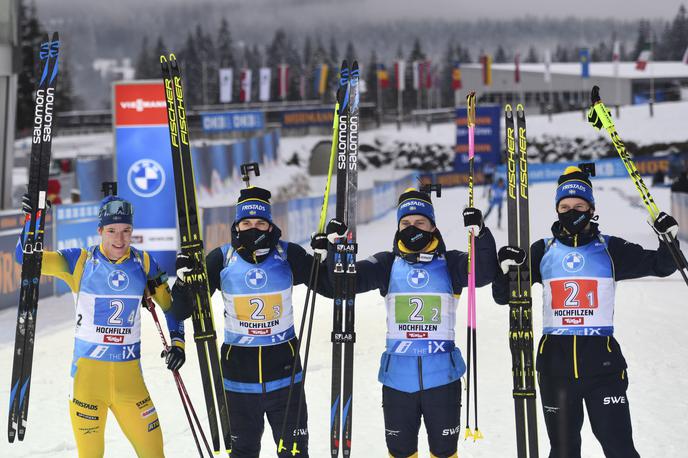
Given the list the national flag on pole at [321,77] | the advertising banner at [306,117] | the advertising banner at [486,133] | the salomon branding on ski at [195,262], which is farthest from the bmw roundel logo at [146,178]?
the national flag on pole at [321,77]

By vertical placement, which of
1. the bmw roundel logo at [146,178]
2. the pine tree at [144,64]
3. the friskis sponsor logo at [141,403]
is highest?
the pine tree at [144,64]

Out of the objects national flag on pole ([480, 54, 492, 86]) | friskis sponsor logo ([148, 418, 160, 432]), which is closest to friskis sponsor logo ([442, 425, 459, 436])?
friskis sponsor logo ([148, 418, 160, 432])

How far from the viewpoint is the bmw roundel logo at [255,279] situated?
4.78m

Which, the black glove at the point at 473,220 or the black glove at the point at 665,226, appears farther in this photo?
the black glove at the point at 665,226

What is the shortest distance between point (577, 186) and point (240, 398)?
2196 millimetres

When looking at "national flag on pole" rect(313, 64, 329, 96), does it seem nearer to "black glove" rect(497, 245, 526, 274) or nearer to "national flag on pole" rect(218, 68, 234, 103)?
"national flag on pole" rect(218, 68, 234, 103)

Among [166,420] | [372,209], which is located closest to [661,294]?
[166,420]

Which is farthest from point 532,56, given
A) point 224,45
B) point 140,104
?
point 140,104

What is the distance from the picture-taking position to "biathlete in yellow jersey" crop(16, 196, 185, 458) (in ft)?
15.0

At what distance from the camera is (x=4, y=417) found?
720cm

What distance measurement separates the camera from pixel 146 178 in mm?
13844

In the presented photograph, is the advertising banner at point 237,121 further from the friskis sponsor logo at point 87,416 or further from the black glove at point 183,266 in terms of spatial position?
the friskis sponsor logo at point 87,416

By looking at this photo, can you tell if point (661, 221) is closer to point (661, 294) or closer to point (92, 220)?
point (661, 294)

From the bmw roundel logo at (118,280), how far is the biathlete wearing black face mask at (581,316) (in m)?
2.04
